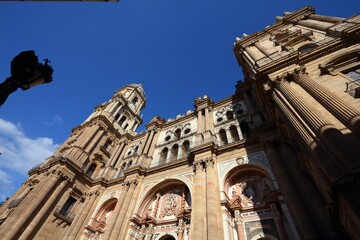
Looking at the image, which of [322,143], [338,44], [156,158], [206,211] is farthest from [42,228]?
[338,44]

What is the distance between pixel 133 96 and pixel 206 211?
31.1 m

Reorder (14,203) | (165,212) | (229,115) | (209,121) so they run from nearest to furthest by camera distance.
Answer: (165,212) → (14,203) → (209,121) → (229,115)

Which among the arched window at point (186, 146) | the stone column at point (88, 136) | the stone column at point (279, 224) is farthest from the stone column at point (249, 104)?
the stone column at point (88, 136)

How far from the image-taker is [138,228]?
49.7ft

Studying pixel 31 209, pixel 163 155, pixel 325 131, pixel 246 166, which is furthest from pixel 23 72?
pixel 163 155

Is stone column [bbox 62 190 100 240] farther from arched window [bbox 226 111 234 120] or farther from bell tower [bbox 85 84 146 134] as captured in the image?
arched window [bbox 226 111 234 120]

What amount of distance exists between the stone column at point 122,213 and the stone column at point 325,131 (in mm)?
14148

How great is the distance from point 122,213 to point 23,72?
14933 millimetres

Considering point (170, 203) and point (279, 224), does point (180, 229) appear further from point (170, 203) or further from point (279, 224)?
point (279, 224)

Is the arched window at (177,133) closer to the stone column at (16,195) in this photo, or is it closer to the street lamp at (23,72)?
the stone column at (16,195)

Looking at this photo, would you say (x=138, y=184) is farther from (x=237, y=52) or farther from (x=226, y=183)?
(x=237, y=52)

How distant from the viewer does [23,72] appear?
3.04 meters

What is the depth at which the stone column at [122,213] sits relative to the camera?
14.0m

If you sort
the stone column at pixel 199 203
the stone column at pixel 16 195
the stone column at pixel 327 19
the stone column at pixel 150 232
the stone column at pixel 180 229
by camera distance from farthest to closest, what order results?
the stone column at pixel 16 195 → the stone column at pixel 327 19 → the stone column at pixel 150 232 → the stone column at pixel 180 229 → the stone column at pixel 199 203
